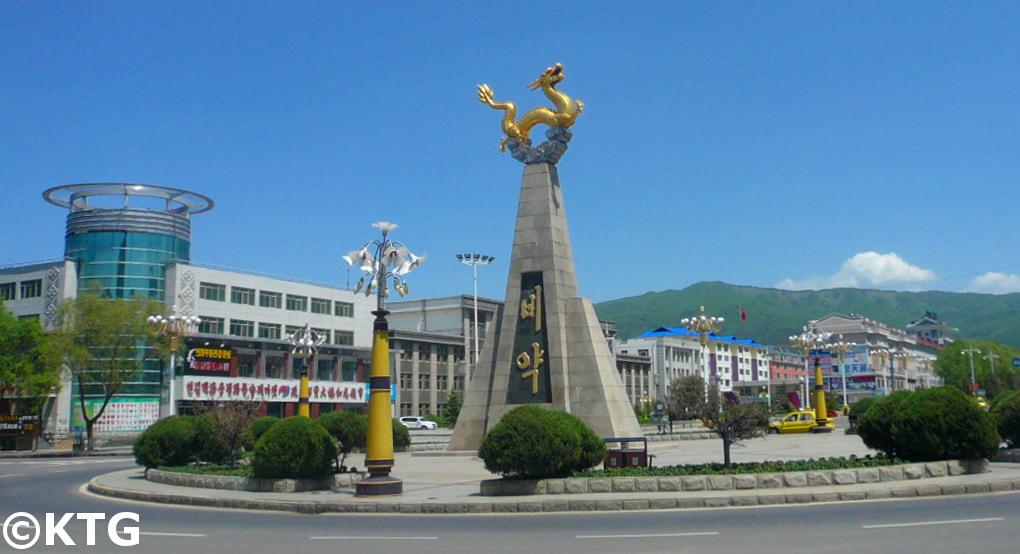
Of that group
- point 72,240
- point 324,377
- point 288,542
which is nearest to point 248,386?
point 324,377

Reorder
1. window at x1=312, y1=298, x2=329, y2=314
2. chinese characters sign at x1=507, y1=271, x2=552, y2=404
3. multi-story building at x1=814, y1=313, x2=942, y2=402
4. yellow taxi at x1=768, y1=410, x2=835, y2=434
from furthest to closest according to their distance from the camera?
1. multi-story building at x1=814, y1=313, x2=942, y2=402
2. window at x1=312, y1=298, x2=329, y2=314
3. yellow taxi at x1=768, y1=410, x2=835, y2=434
4. chinese characters sign at x1=507, y1=271, x2=552, y2=404

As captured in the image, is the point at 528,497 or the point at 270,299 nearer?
the point at 528,497

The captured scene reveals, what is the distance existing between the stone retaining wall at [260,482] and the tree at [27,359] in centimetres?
3199

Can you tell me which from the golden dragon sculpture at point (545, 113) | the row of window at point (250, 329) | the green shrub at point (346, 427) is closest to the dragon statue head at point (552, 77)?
the golden dragon sculpture at point (545, 113)

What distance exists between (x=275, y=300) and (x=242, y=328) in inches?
184

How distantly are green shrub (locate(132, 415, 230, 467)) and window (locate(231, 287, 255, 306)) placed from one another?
44.5 metres

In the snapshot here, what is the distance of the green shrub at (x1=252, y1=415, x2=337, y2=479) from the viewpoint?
64.6ft

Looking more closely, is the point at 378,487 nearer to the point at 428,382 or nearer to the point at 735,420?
the point at 735,420

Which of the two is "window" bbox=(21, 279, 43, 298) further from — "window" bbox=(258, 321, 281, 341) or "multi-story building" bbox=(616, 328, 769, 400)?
"multi-story building" bbox=(616, 328, 769, 400)

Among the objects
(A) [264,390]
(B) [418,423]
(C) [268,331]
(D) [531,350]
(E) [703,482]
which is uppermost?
(C) [268,331]

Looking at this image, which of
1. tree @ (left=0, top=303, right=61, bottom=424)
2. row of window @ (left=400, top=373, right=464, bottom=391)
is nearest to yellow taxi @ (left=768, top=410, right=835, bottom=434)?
row of window @ (left=400, top=373, right=464, bottom=391)

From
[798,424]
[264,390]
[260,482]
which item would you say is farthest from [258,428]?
[264,390]

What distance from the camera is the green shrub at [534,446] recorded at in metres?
17.8

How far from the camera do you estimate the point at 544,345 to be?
3353 cm
